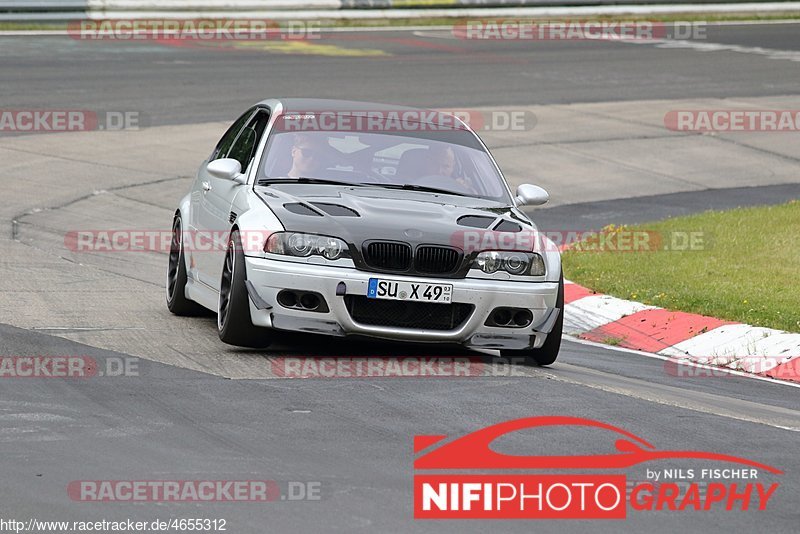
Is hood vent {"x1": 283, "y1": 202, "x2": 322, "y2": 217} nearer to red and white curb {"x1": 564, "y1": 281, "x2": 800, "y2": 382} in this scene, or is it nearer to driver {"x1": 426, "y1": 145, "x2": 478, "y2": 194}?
driver {"x1": 426, "y1": 145, "x2": 478, "y2": 194}

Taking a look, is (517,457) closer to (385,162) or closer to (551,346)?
(551,346)

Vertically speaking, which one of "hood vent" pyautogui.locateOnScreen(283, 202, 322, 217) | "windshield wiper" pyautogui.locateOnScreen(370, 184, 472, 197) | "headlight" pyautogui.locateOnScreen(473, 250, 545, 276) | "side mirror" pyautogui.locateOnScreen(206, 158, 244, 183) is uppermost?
"side mirror" pyautogui.locateOnScreen(206, 158, 244, 183)

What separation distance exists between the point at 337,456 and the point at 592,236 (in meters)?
9.17

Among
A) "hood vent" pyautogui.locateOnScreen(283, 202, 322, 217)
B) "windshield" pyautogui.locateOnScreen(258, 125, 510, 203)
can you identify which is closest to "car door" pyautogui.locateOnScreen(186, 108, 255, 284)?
"windshield" pyautogui.locateOnScreen(258, 125, 510, 203)

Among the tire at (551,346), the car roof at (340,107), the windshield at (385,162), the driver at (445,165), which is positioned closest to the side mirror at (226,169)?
the windshield at (385,162)

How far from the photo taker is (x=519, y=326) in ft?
28.8

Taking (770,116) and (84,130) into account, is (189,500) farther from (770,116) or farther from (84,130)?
(770,116)

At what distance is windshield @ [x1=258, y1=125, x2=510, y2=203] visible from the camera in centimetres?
958

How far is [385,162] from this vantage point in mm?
9703

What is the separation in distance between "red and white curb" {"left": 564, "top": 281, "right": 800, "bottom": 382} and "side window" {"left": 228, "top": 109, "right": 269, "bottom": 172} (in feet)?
9.41

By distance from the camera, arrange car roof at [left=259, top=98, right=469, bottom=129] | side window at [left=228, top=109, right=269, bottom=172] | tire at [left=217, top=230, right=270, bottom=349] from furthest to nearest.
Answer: car roof at [left=259, top=98, right=469, bottom=129], side window at [left=228, top=109, right=269, bottom=172], tire at [left=217, top=230, right=270, bottom=349]

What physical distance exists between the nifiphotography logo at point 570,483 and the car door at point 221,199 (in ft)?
9.93

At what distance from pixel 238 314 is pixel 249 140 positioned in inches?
75.0

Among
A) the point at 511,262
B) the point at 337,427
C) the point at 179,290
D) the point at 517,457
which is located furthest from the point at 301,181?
the point at 517,457
